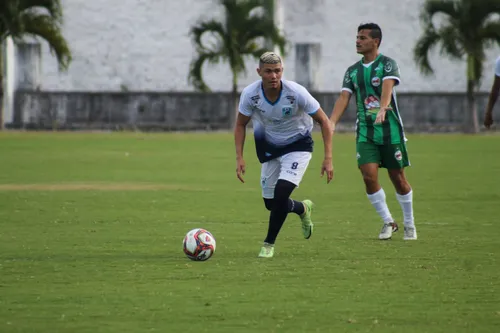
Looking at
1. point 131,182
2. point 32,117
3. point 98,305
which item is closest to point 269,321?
point 98,305

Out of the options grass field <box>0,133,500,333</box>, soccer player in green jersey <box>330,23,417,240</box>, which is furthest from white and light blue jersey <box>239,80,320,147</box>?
grass field <box>0,133,500,333</box>

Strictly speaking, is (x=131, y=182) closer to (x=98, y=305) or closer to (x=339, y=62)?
(x=98, y=305)

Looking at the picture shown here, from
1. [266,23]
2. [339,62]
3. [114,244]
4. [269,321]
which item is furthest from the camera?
[339,62]

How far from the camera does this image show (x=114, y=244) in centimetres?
1329

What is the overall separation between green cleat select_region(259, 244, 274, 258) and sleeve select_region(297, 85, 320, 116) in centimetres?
129

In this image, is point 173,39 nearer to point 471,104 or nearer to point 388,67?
point 471,104

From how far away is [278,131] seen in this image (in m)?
12.4

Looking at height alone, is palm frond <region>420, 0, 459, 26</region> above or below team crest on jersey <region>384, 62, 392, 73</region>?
above

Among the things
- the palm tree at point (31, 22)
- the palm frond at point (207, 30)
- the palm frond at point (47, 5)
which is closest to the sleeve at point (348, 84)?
the palm tree at point (31, 22)

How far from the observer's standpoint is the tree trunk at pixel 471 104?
49.6 m

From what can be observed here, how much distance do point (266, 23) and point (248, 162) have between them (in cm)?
2116

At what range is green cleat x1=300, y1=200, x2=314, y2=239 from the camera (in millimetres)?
13211

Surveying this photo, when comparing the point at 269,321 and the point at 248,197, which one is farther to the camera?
the point at 248,197

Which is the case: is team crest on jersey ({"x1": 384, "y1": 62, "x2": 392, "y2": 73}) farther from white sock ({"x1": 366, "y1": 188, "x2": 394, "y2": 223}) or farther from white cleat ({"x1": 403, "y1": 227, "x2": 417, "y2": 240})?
white cleat ({"x1": 403, "y1": 227, "x2": 417, "y2": 240})
